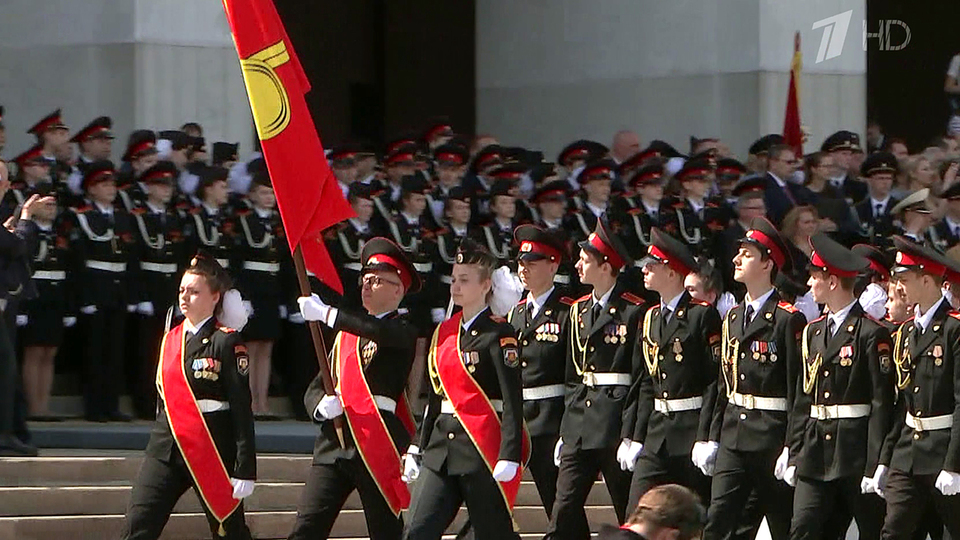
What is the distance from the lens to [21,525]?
11.2m

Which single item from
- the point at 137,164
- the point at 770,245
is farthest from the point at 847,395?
the point at 137,164

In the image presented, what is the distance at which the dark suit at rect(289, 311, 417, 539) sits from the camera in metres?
10.2

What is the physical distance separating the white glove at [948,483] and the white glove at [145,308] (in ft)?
17.6

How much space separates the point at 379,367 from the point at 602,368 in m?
1.46

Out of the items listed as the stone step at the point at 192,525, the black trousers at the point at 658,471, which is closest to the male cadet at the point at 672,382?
Answer: the black trousers at the point at 658,471

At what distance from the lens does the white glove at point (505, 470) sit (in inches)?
393

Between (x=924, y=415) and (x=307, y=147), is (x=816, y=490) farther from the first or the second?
(x=307, y=147)

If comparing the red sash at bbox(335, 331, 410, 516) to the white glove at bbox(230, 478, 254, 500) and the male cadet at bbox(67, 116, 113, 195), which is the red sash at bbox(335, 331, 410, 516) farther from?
the male cadet at bbox(67, 116, 113, 195)

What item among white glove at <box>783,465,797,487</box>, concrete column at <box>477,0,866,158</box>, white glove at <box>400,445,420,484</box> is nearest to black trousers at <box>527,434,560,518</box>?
white glove at <box>783,465,797,487</box>

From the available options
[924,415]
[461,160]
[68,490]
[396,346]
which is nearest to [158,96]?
[461,160]

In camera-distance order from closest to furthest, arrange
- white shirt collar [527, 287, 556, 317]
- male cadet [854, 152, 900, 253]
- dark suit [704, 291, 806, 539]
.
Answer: dark suit [704, 291, 806, 539] → white shirt collar [527, 287, 556, 317] → male cadet [854, 152, 900, 253]

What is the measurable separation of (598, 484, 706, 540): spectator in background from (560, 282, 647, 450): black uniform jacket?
4.96m

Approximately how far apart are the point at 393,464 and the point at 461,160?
5.11 m

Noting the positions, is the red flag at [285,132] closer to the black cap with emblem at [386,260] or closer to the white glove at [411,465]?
the black cap with emblem at [386,260]
